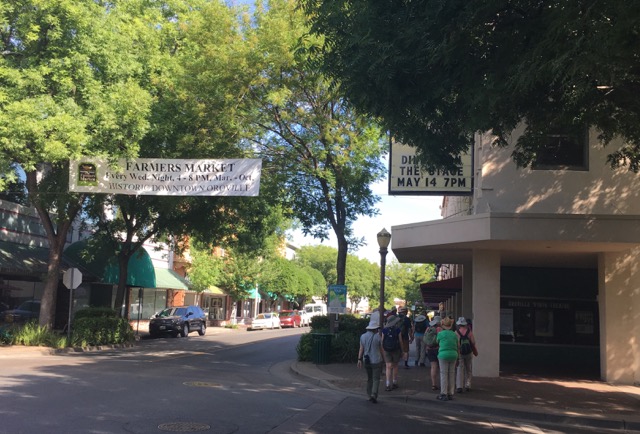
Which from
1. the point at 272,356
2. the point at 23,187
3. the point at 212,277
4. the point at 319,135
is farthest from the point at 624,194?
the point at 212,277

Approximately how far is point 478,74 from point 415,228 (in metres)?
7.88

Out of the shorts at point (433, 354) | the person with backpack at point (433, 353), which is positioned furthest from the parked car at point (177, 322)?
the shorts at point (433, 354)

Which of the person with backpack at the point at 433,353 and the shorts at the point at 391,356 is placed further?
the person with backpack at the point at 433,353

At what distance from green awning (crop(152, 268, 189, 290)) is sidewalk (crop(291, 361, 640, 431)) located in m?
21.3

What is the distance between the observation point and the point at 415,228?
16047 millimetres

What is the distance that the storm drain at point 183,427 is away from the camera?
25.3 ft

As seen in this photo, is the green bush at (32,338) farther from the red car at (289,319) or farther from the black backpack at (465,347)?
the red car at (289,319)

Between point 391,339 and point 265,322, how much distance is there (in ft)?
119

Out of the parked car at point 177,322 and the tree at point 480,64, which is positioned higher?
the tree at point 480,64

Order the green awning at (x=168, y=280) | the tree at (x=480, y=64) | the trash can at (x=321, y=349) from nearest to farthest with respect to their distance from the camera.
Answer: the tree at (x=480, y=64) < the trash can at (x=321, y=349) < the green awning at (x=168, y=280)

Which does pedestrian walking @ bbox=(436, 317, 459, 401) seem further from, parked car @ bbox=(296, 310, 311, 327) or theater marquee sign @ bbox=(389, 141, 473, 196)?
parked car @ bbox=(296, 310, 311, 327)

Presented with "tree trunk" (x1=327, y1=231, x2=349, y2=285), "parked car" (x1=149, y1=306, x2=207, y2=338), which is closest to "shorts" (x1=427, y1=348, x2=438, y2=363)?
"tree trunk" (x1=327, y1=231, x2=349, y2=285)

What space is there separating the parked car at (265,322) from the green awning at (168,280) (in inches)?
308

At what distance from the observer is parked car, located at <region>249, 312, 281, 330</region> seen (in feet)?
153
